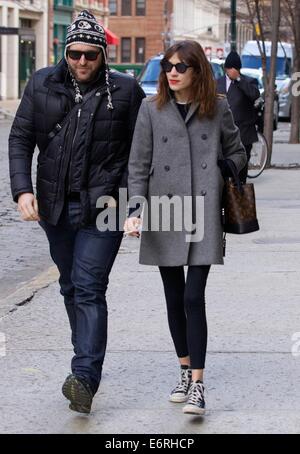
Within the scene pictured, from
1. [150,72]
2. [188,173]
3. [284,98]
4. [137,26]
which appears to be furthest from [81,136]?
[137,26]

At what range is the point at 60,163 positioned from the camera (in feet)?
20.3

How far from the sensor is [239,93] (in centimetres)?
1574

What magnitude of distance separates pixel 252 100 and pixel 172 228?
9.88 m

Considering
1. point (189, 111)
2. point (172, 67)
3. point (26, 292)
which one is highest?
point (172, 67)

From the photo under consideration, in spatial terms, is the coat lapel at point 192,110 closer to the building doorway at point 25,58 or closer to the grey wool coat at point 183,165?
the grey wool coat at point 183,165

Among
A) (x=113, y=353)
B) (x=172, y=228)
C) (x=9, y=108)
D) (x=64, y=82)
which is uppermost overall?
(x=64, y=82)

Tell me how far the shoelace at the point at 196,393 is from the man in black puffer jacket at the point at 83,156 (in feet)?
1.41

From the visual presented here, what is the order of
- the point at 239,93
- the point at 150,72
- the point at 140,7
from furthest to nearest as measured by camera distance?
the point at 140,7
the point at 150,72
the point at 239,93

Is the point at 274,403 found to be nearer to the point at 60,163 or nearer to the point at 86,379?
the point at 86,379

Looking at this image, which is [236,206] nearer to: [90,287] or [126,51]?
[90,287]

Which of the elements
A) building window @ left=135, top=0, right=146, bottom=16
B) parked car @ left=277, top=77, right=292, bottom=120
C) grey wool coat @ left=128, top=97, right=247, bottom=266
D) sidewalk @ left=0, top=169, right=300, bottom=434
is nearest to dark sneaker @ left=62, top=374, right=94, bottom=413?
sidewalk @ left=0, top=169, right=300, bottom=434

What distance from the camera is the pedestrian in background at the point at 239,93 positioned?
15.5 m

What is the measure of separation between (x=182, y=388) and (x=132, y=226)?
872 mm

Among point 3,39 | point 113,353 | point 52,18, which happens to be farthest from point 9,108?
point 113,353
